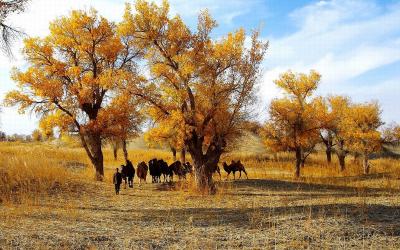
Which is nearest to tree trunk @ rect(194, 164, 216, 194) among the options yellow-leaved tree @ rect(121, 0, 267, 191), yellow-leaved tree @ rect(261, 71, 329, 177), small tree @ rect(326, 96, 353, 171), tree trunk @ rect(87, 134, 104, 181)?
yellow-leaved tree @ rect(121, 0, 267, 191)

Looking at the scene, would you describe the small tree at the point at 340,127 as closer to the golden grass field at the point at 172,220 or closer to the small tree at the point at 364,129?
the small tree at the point at 364,129

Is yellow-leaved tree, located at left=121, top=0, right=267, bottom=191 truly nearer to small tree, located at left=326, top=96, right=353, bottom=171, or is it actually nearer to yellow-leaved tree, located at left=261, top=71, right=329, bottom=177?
yellow-leaved tree, located at left=261, top=71, right=329, bottom=177

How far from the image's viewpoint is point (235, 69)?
67.1 ft

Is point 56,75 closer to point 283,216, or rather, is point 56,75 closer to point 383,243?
point 283,216

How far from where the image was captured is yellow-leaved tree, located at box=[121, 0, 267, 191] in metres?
20.2

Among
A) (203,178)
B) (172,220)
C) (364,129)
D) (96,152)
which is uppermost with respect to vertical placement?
(364,129)

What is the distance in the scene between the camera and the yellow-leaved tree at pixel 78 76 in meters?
25.0

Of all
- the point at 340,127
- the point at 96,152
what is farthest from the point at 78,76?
the point at 340,127

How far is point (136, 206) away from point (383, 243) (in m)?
9.42

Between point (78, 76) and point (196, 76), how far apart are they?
8590 millimetres

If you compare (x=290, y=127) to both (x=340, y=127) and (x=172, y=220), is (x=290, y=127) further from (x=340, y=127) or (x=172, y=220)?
(x=172, y=220)

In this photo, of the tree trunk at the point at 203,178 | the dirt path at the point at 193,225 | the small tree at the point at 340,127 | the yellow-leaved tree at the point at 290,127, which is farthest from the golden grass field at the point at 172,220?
the small tree at the point at 340,127

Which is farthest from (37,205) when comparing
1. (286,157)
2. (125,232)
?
(286,157)

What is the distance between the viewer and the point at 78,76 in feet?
84.9
